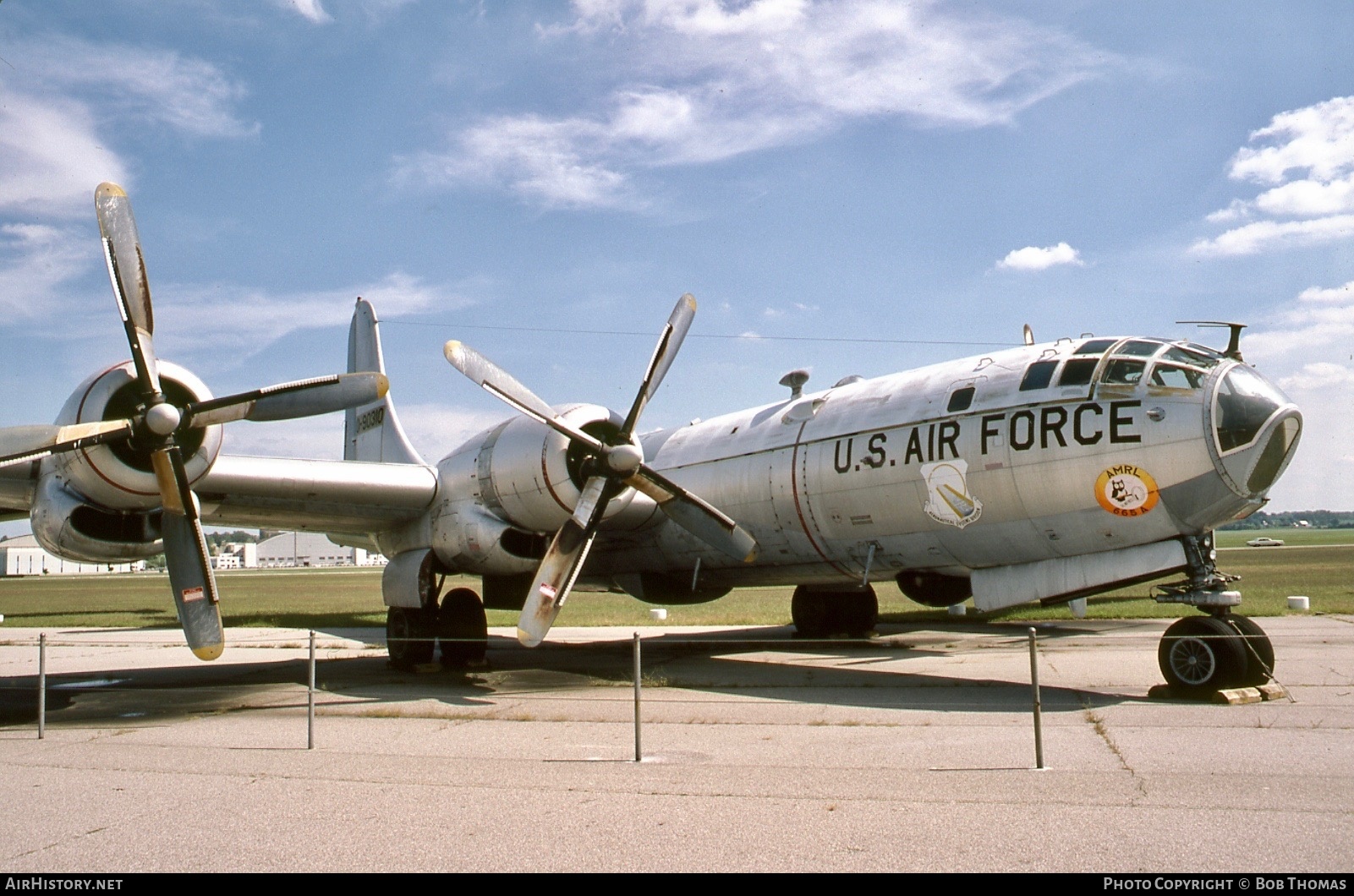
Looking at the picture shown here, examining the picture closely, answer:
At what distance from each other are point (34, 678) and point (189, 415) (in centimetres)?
898

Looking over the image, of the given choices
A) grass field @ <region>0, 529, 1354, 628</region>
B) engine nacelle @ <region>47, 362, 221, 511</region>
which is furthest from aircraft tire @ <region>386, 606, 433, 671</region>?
grass field @ <region>0, 529, 1354, 628</region>

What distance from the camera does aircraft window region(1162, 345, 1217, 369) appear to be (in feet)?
36.1

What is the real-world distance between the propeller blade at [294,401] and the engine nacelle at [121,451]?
0.67 ft

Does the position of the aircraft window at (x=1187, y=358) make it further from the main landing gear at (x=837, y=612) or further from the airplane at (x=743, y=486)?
the main landing gear at (x=837, y=612)

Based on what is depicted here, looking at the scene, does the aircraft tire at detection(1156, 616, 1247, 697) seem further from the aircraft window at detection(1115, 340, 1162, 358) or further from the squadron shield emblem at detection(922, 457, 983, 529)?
the aircraft window at detection(1115, 340, 1162, 358)

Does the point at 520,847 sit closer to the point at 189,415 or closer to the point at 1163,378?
the point at 189,415

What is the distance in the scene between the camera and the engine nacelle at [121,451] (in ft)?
36.4

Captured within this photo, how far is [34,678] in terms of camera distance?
56.2 ft

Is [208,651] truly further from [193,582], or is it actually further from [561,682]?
[561,682]

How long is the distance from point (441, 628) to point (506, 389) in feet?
14.5

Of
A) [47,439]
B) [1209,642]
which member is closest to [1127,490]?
[1209,642]

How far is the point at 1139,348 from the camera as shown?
11398mm

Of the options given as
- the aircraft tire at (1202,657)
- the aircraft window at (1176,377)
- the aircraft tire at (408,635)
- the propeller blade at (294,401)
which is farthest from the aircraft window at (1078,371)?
the aircraft tire at (408,635)

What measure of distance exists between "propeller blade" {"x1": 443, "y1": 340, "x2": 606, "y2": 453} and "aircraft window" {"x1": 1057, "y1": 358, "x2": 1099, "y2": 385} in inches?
231
